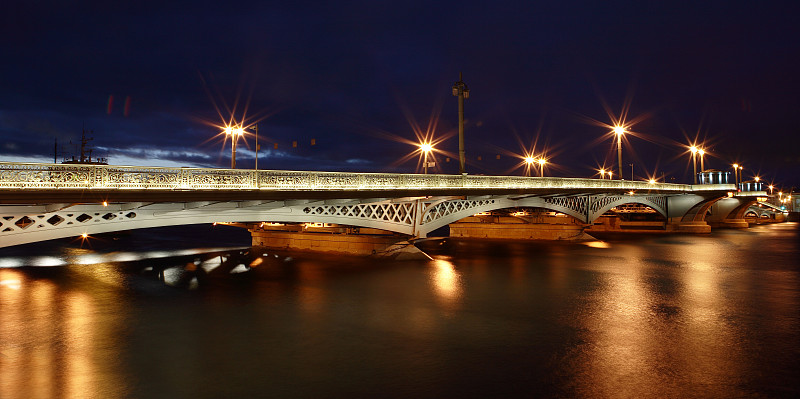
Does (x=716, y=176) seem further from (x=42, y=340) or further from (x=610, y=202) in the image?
(x=42, y=340)

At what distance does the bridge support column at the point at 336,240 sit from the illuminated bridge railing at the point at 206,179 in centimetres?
841

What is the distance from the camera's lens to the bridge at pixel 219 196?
613 inches

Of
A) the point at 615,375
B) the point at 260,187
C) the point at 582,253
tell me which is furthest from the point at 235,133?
the point at 582,253

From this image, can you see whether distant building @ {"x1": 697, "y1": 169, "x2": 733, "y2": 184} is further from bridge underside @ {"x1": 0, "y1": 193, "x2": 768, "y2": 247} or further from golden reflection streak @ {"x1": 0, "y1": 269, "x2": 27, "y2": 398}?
golden reflection streak @ {"x1": 0, "y1": 269, "x2": 27, "y2": 398}

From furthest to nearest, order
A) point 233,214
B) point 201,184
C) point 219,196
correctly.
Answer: point 233,214 → point 219,196 → point 201,184

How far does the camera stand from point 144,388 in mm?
10133

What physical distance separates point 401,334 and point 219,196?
10.5m

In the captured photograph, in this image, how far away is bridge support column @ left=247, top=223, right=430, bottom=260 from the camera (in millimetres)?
35625

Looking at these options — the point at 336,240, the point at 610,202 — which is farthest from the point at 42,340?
the point at 610,202

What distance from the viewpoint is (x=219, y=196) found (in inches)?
771

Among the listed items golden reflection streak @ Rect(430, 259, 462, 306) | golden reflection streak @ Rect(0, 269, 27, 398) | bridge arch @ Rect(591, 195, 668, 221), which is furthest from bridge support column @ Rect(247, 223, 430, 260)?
bridge arch @ Rect(591, 195, 668, 221)

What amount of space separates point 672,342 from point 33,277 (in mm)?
35524

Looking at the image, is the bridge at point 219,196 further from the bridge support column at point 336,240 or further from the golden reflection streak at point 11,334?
the golden reflection streak at point 11,334

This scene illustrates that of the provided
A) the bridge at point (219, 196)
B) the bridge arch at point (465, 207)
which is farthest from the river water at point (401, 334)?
the bridge arch at point (465, 207)
